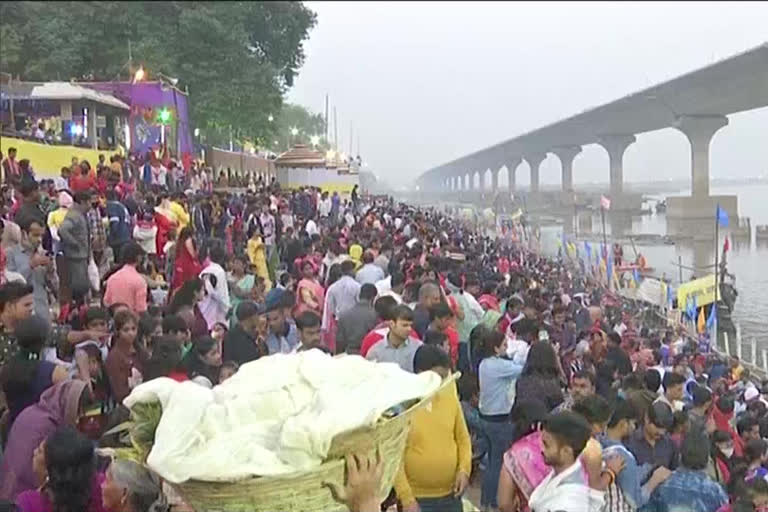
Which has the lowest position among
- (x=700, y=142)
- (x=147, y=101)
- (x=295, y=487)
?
(x=295, y=487)

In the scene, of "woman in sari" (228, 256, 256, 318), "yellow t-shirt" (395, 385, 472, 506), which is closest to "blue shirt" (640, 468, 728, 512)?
"yellow t-shirt" (395, 385, 472, 506)

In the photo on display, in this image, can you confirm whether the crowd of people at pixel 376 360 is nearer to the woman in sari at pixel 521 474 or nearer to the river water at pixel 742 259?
the woman in sari at pixel 521 474

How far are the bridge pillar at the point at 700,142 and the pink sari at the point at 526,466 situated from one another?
49.1m

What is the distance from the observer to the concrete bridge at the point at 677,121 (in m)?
38.2

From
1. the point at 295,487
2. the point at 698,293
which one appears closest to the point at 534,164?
the point at 698,293

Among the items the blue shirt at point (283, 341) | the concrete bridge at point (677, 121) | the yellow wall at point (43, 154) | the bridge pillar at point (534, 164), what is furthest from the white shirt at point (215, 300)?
the bridge pillar at point (534, 164)

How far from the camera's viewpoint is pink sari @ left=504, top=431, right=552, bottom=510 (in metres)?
4.02

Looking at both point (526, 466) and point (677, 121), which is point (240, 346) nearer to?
point (526, 466)

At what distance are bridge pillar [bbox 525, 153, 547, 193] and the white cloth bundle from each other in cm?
9233

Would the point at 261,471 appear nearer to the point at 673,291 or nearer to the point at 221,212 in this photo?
the point at 221,212

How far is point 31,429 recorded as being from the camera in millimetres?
3707

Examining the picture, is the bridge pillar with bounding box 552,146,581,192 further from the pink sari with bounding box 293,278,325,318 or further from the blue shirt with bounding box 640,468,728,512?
the blue shirt with bounding box 640,468,728,512

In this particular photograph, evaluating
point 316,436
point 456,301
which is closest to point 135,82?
point 456,301

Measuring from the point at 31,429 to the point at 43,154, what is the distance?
1207 cm
